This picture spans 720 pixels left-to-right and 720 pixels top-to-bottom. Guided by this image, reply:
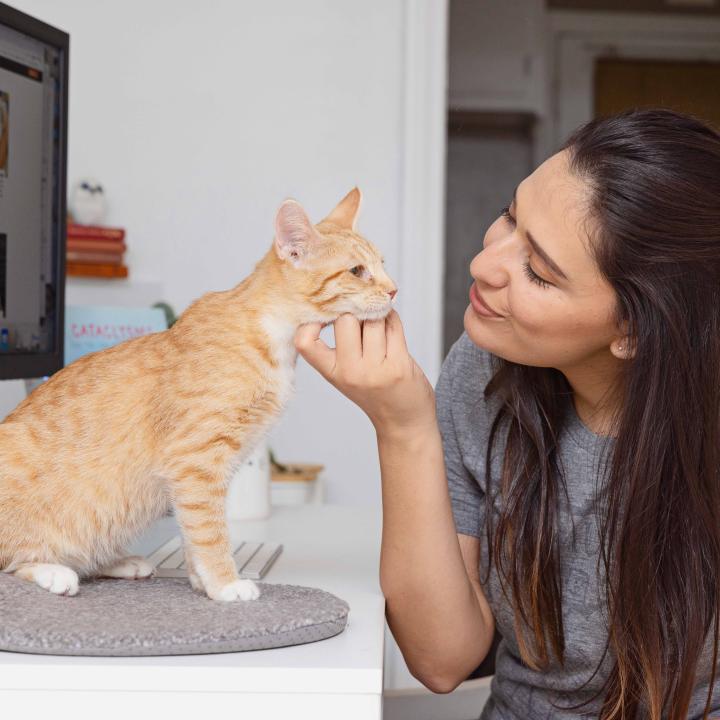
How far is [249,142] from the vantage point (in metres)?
2.30

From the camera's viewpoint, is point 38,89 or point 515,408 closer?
point 515,408

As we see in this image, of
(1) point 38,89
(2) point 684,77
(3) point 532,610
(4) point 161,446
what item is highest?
(2) point 684,77

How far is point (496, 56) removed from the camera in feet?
13.9

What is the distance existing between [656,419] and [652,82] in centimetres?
443

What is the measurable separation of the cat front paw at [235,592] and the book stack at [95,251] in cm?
141

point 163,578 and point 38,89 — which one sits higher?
point 38,89

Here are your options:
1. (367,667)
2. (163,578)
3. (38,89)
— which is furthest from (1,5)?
(367,667)

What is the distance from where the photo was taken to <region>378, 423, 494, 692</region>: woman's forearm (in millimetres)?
997

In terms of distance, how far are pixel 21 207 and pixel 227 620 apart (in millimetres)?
679

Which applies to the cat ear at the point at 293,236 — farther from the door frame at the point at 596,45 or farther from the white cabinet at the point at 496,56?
the door frame at the point at 596,45

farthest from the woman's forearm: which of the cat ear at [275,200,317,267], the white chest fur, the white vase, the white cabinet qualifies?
the white cabinet

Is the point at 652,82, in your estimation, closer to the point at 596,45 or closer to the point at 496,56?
the point at 596,45

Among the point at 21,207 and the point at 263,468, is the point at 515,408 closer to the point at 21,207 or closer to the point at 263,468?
the point at 263,468

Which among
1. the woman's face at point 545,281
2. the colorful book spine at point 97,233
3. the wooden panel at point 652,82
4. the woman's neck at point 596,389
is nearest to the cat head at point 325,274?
the woman's face at point 545,281
